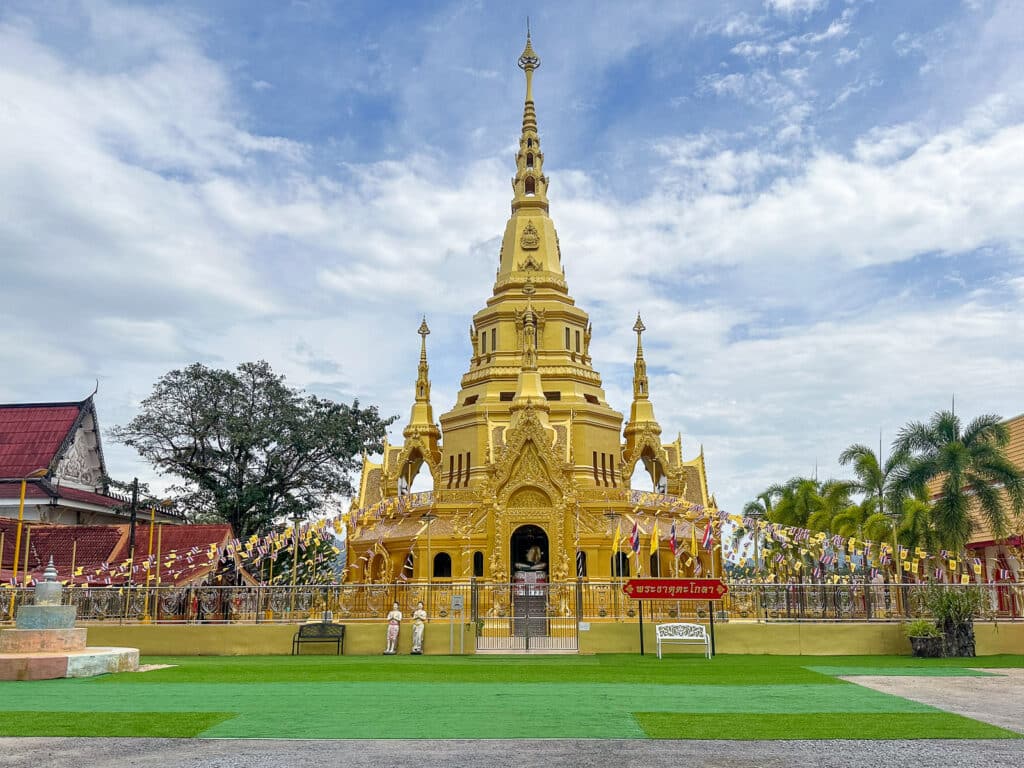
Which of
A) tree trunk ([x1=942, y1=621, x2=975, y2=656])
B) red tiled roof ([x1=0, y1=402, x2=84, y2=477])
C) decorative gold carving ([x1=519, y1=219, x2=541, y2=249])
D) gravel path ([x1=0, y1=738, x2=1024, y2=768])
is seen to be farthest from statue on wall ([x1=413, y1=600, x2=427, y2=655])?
decorative gold carving ([x1=519, y1=219, x2=541, y2=249])

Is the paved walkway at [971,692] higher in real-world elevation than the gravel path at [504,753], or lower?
lower

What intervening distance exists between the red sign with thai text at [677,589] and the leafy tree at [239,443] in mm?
26123

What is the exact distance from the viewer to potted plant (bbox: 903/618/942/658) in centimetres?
2184

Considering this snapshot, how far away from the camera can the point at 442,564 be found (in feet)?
126

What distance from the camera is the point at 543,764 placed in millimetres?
8938

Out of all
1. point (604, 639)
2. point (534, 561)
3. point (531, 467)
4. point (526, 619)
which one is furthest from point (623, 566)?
point (526, 619)

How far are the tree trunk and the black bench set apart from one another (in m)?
14.0

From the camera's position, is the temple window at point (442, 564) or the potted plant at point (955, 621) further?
the temple window at point (442, 564)

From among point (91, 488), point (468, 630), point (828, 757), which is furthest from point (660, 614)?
point (91, 488)

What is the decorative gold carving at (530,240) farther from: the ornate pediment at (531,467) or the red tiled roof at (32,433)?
the red tiled roof at (32,433)

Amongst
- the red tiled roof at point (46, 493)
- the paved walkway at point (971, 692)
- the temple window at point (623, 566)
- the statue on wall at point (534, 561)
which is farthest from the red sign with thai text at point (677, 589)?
the red tiled roof at point (46, 493)

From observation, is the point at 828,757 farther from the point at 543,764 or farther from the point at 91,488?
the point at 91,488

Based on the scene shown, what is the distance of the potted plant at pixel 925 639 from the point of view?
71.7ft

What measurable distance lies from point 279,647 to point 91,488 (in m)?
24.3
